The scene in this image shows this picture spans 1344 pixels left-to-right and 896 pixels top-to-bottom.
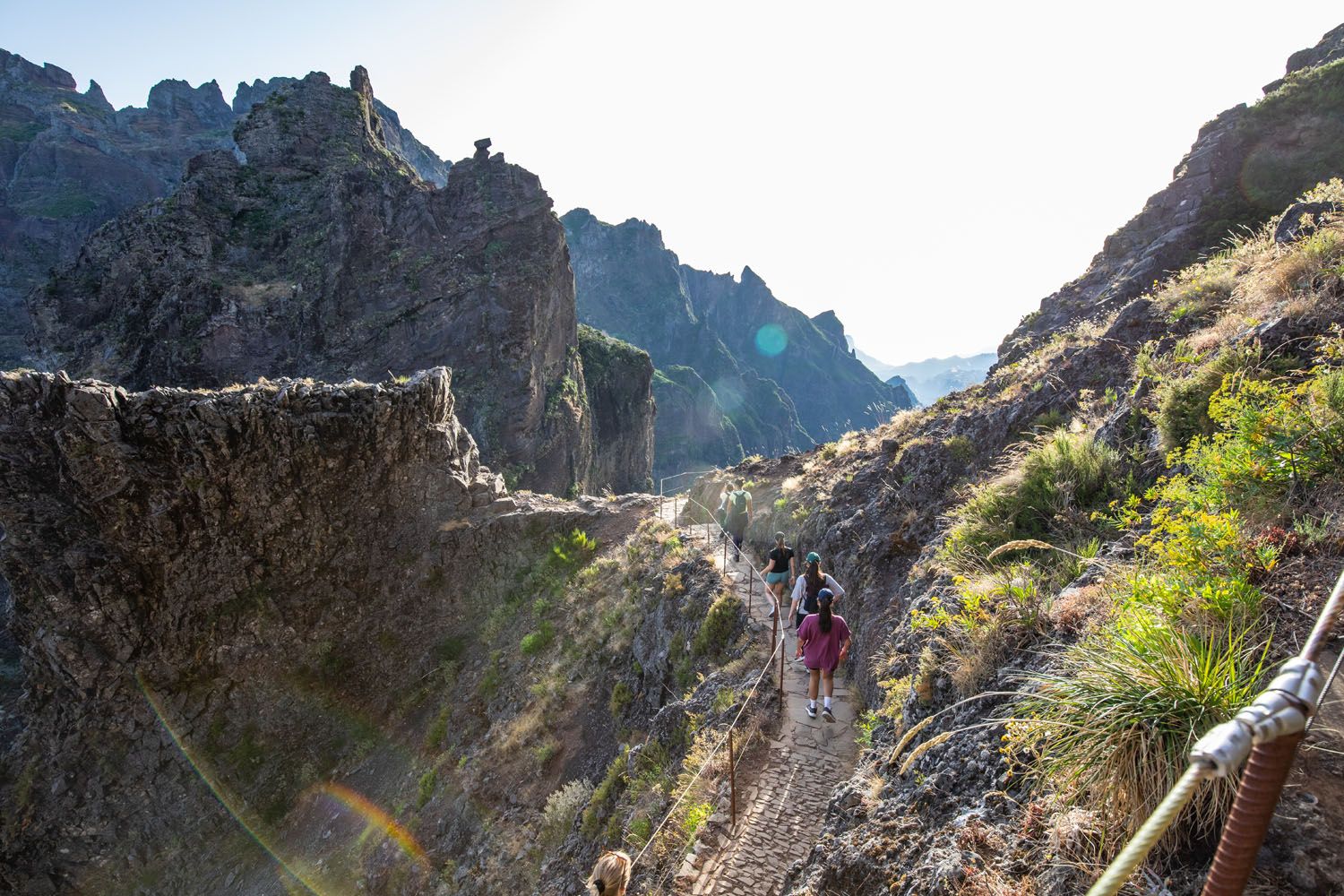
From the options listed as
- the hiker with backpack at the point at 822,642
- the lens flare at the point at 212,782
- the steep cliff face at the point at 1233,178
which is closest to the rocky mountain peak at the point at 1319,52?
the steep cliff face at the point at 1233,178

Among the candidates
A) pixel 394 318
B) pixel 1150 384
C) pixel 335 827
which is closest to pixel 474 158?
pixel 394 318

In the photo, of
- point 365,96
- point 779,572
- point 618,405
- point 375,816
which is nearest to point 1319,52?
point 779,572

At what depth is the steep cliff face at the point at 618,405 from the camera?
77.3 meters

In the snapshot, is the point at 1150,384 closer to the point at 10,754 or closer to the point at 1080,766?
the point at 1080,766

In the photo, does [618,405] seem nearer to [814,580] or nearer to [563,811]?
[563,811]

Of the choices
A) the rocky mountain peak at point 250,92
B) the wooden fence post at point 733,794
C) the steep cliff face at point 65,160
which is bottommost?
the wooden fence post at point 733,794

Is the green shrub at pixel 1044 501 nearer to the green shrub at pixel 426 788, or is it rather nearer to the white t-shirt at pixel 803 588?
the white t-shirt at pixel 803 588

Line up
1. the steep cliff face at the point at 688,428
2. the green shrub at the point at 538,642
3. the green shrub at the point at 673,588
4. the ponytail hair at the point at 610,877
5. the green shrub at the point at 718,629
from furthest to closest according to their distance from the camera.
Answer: the steep cliff face at the point at 688,428, the green shrub at the point at 538,642, the green shrub at the point at 673,588, the green shrub at the point at 718,629, the ponytail hair at the point at 610,877

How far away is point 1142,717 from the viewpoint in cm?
298

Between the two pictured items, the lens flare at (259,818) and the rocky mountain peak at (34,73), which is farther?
the rocky mountain peak at (34,73)

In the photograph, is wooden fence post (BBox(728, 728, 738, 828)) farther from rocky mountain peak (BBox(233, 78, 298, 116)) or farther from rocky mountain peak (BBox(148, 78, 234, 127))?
rocky mountain peak (BBox(233, 78, 298, 116))

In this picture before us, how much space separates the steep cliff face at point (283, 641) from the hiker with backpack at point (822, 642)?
4.64 metres

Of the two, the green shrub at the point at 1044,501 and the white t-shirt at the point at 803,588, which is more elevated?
the green shrub at the point at 1044,501

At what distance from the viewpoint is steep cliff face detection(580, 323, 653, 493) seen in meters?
77.3
